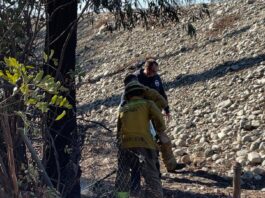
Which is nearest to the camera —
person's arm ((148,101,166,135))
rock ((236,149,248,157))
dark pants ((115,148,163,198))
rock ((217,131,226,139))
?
dark pants ((115,148,163,198))

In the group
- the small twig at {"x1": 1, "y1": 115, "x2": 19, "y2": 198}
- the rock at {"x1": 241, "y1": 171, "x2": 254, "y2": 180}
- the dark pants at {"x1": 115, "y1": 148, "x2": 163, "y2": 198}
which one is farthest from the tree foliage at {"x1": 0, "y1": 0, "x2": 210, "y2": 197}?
the rock at {"x1": 241, "y1": 171, "x2": 254, "y2": 180}

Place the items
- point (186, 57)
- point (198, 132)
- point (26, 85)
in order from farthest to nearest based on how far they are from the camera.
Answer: point (186, 57) → point (198, 132) → point (26, 85)

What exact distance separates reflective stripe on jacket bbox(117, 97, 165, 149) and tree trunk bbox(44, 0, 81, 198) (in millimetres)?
852

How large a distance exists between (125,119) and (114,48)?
52.0 feet

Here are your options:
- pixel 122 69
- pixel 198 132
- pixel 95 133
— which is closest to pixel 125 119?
pixel 95 133

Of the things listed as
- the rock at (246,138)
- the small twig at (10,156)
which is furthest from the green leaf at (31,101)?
the rock at (246,138)

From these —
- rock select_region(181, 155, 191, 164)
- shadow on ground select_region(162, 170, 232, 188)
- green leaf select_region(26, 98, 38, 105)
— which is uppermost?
green leaf select_region(26, 98, 38, 105)

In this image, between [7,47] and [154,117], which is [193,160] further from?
[7,47]

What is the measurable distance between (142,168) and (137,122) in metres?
0.47

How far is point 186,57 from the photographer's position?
59.8ft

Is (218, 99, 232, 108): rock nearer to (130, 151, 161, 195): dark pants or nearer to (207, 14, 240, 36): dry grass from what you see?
(207, 14, 240, 36): dry grass

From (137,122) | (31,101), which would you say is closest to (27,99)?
(31,101)

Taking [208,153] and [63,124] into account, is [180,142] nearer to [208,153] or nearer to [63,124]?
[208,153]

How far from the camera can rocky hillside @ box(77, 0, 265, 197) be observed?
10.4 m
